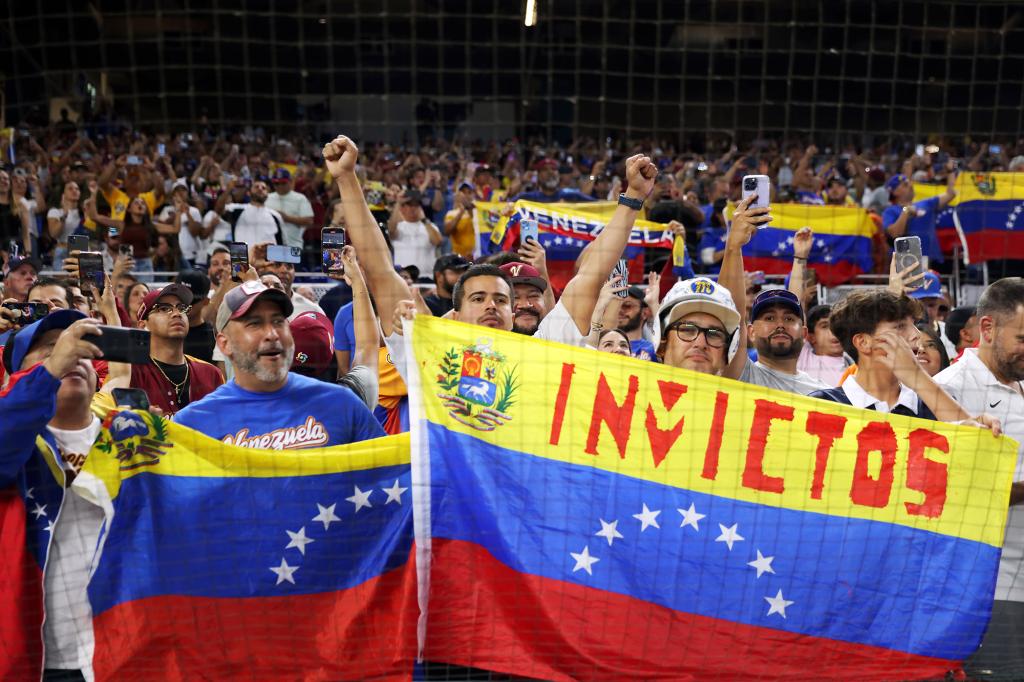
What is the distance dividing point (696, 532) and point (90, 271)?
2.78m

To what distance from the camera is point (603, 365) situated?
3.78 meters

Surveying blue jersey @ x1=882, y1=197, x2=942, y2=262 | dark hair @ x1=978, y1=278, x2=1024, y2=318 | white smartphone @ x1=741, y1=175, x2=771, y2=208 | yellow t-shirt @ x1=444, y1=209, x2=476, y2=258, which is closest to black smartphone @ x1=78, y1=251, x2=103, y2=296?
white smartphone @ x1=741, y1=175, x2=771, y2=208

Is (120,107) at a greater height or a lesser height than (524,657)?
greater

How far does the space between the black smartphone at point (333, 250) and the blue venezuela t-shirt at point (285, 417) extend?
4.40 ft

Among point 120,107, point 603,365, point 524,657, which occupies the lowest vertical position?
point 524,657

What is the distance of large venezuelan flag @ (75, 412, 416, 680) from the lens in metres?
3.45

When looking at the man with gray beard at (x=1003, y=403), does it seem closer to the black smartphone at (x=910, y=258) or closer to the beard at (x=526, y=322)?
the black smartphone at (x=910, y=258)

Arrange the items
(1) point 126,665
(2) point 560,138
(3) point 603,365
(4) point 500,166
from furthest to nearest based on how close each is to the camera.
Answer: (2) point 560,138, (4) point 500,166, (3) point 603,365, (1) point 126,665

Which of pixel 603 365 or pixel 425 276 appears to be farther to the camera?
pixel 425 276

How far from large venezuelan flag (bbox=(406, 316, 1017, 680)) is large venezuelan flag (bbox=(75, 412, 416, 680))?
0.15m

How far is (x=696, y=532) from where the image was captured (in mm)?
3627

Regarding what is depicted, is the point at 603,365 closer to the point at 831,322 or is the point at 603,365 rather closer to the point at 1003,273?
the point at 831,322

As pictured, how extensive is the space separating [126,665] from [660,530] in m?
1.66

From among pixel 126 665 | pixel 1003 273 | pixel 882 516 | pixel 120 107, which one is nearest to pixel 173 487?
pixel 126 665
